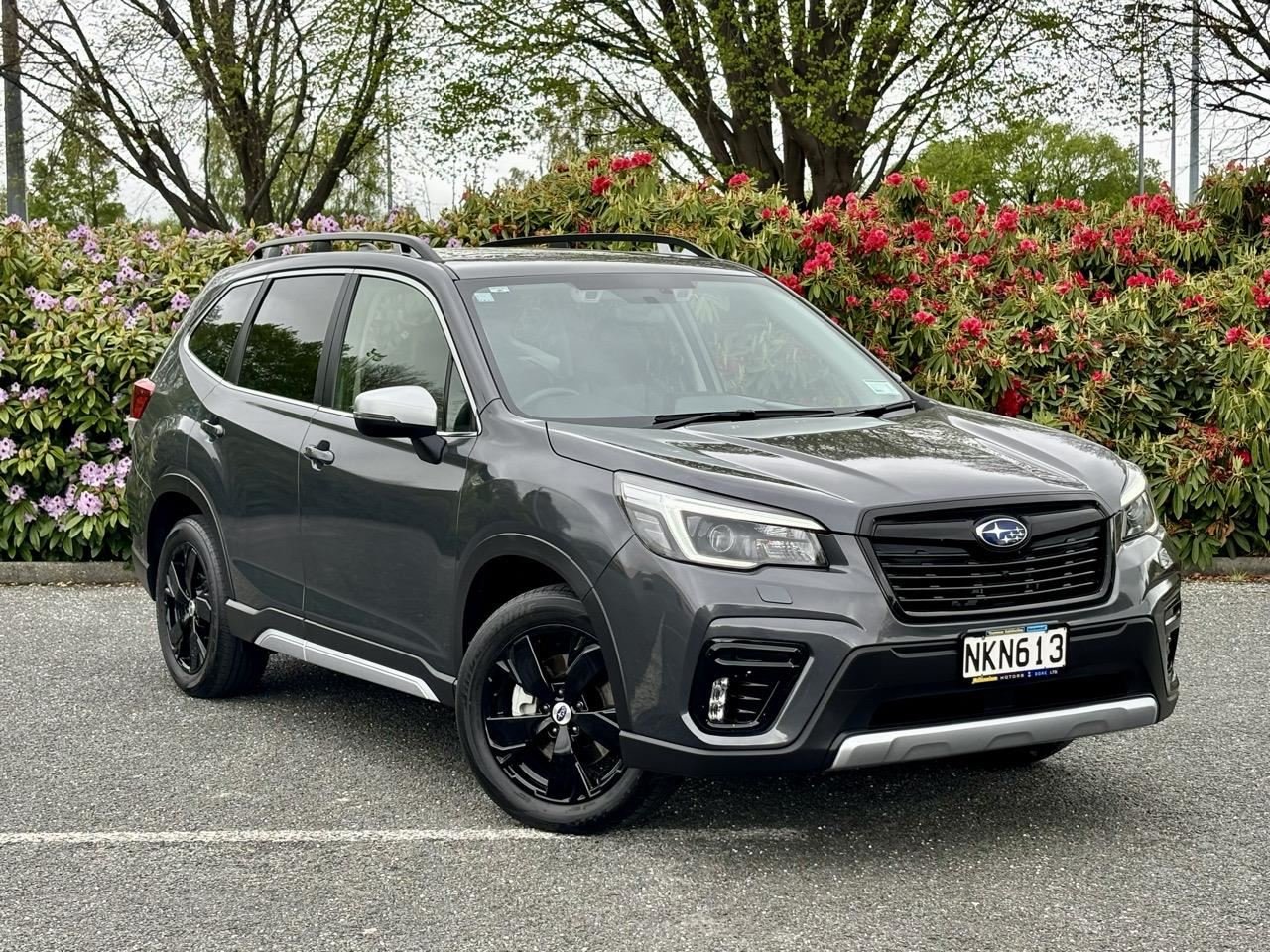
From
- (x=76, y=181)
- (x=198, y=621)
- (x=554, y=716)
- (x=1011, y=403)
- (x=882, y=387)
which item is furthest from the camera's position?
(x=76, y=181)

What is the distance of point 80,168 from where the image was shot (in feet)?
138

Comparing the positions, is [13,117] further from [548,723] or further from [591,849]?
[591,849]

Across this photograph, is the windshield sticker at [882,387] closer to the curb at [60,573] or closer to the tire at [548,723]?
the tire at [548,723]

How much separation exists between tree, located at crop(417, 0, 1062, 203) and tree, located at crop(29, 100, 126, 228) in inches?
221

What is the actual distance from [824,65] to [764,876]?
61.7 ft

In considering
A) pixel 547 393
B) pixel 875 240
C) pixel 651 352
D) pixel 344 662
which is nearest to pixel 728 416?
pixel 651 352

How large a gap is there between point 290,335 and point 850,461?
2594 millimetres

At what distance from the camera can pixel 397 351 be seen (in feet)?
18.7

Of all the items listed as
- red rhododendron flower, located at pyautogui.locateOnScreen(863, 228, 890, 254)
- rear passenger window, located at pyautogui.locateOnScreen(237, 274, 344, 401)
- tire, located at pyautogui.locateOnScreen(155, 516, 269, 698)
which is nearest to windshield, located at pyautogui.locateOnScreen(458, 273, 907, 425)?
rear passenger window, located at pyautogui.locateOnScreen(237, 274, 344, 401)

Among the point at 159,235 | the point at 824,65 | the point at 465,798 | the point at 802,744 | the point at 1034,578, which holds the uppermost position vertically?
the point at 824,65

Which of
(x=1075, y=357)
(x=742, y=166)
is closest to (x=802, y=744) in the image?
(x=1075, y=357)

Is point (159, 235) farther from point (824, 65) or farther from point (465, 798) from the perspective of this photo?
point (824, 65)

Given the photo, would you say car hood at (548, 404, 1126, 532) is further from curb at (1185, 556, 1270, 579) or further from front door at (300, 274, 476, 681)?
curb at (1185, 556, 1270, 579)

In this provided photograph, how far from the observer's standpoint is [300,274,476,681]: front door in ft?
17.0
